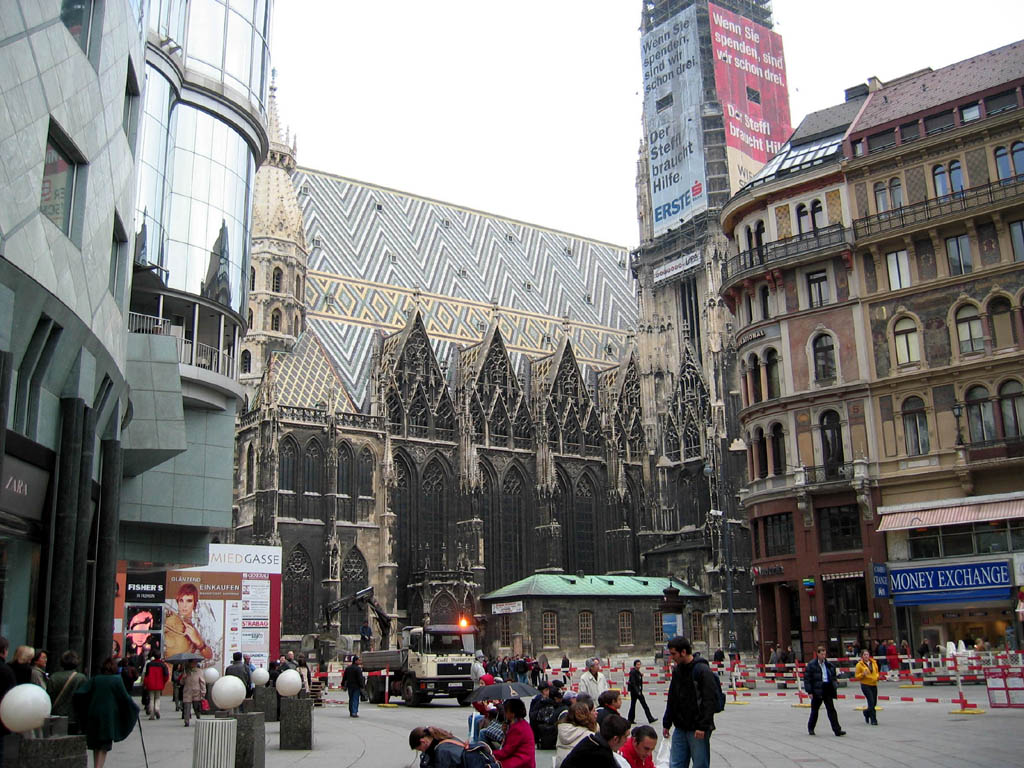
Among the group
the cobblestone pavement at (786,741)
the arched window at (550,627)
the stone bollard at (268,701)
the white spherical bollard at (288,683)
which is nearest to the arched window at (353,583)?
the arched window at (550,627)

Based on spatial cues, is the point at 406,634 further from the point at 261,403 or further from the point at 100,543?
the point at 261,403

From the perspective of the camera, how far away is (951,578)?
31281 millimetres

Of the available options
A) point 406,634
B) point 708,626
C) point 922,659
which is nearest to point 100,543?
point 406,634

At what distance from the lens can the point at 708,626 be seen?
63.8 metres

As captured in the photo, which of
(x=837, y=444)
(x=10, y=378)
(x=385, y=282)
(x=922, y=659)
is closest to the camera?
(x=10, y=378)

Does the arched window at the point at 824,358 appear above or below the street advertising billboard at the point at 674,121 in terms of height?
below

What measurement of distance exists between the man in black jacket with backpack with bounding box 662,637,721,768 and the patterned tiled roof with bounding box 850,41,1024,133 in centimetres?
2804

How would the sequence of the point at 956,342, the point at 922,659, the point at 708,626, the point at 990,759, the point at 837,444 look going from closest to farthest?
1. the point at 990,759
2. the point at 922,659
3. the point at 956,342
4. the point at 837,444
5. the point at 708,626

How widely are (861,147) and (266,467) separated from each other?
33.5 m

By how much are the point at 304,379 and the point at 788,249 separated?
3195cm

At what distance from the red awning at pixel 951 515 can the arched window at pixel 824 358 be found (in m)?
4.83

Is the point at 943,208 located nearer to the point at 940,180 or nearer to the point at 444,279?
the point at 940,180

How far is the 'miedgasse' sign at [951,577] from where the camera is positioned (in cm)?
3034

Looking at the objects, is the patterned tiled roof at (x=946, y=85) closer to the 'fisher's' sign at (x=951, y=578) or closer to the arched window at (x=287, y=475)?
the 'fisher's' sign at (x=951, y=578)
